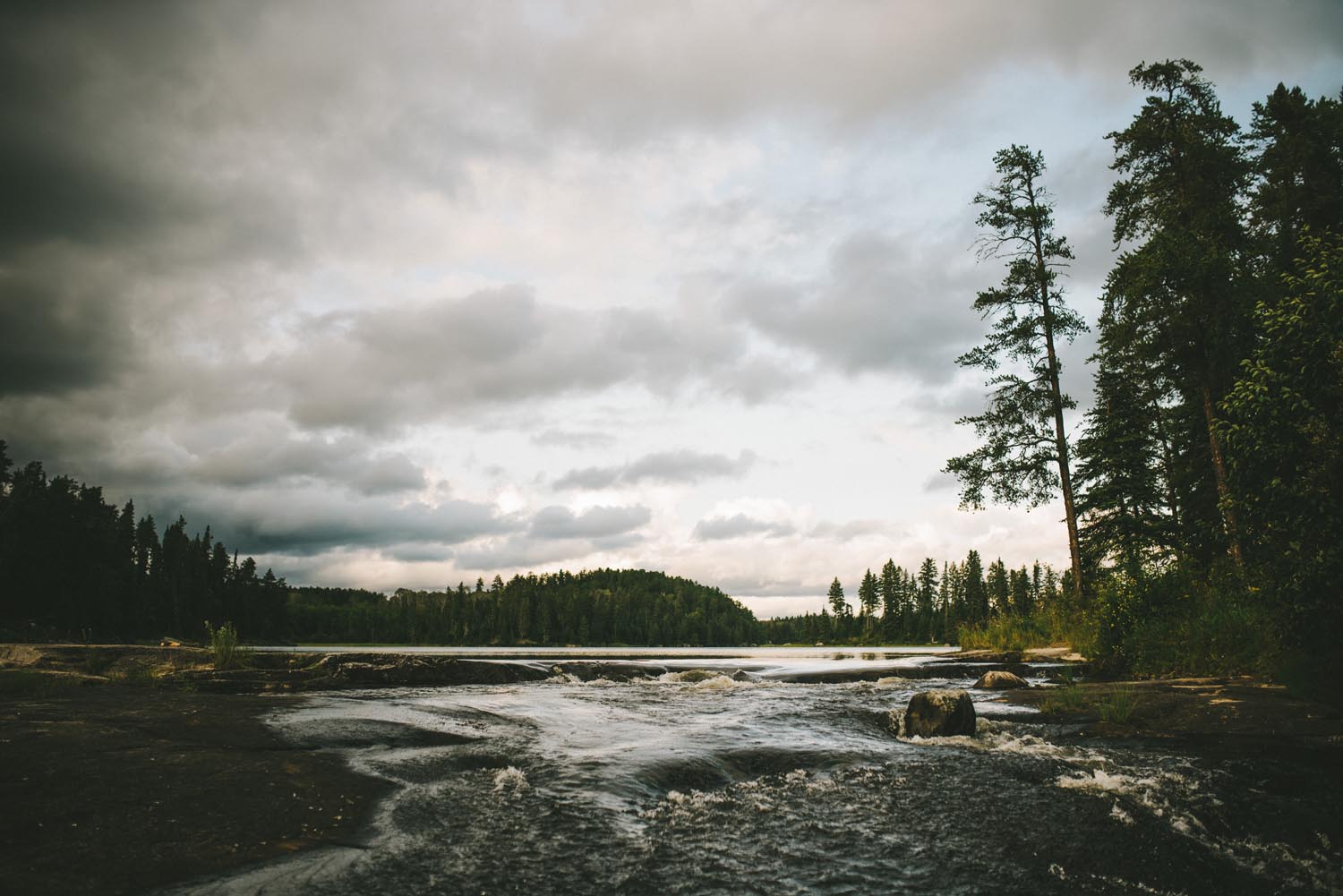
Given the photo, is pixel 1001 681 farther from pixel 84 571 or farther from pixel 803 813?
pixel 84 571

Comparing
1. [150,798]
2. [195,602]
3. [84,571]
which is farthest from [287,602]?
[150,798]

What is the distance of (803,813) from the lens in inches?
260

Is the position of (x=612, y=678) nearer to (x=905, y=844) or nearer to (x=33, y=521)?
(x=905, y=844)

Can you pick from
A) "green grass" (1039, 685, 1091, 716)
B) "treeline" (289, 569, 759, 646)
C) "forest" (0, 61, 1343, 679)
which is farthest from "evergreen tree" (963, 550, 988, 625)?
"green grass" (1039, 685, 1091, 716)

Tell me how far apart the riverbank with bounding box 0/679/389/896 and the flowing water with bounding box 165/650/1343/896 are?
0.41m

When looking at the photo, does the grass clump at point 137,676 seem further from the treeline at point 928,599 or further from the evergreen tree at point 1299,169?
the treeline at point 928,599

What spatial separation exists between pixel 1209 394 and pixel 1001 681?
12.3m

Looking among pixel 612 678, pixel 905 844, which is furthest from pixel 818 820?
pixel 612 678

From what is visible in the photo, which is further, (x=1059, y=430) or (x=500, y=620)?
(x=500, y=620)

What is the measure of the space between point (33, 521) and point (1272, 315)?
336 ft

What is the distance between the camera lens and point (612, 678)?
24.5 meters

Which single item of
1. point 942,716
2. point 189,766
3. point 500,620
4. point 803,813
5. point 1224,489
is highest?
point 1224,489

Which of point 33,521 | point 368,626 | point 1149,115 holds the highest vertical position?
point 1149,115

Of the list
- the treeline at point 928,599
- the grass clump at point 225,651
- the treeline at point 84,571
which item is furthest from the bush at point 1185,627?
the treeline at point 928,599
